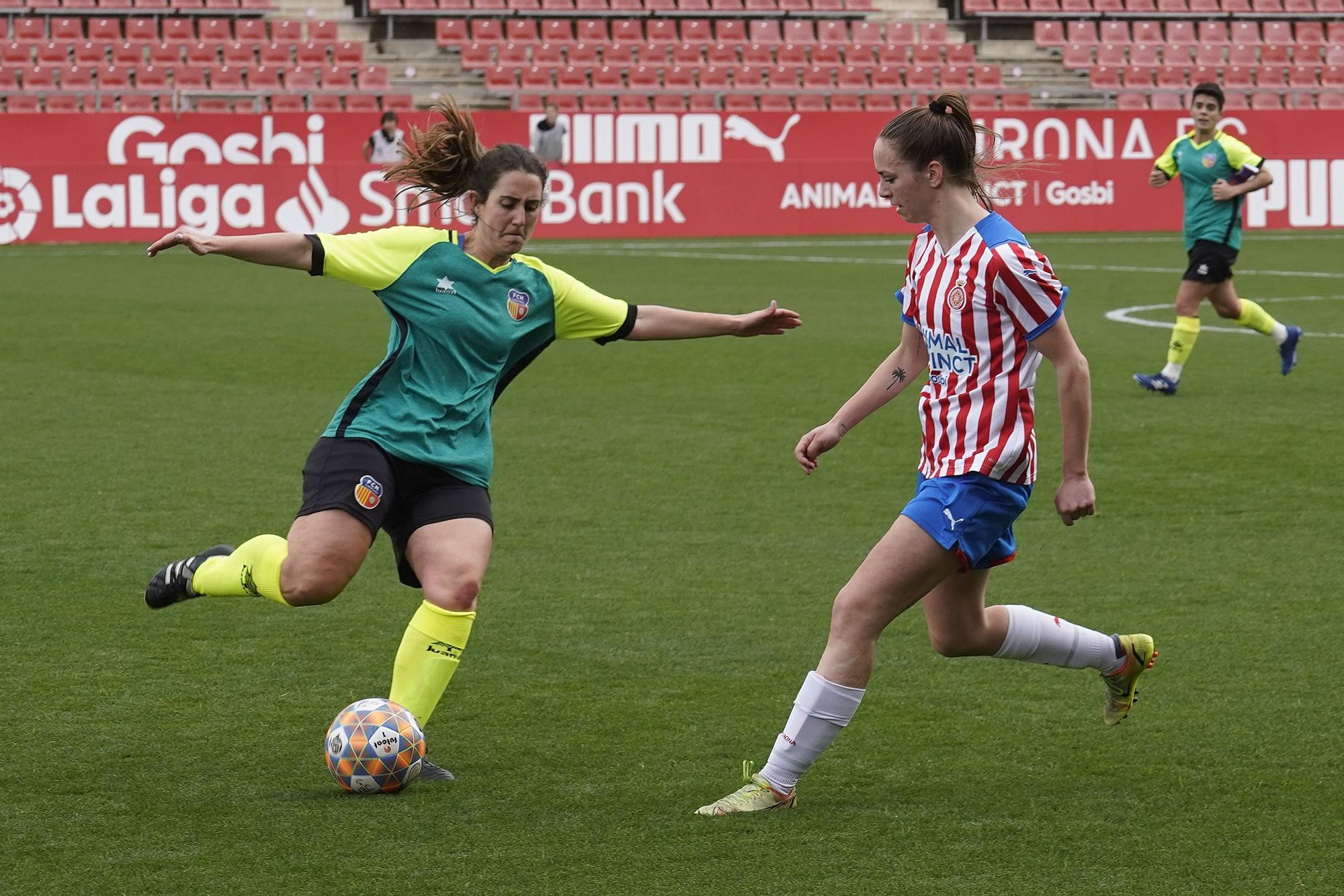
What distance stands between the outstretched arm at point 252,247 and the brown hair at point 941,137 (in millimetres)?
1517

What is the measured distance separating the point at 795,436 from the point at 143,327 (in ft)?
23.9

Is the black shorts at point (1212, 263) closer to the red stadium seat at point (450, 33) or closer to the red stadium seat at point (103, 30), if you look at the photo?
the red stadium seat at point (450, 33)

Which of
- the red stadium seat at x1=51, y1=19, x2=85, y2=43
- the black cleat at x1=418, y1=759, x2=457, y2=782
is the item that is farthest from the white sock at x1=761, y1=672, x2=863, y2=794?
the red stadium seat at x1=51, y1=19, x2=85, y2=43

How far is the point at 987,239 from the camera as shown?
4.47 metres

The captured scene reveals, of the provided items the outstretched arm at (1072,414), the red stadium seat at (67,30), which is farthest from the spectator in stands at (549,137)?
the outstretched arm at (1072,414)

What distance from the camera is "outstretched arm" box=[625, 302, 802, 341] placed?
5246 mm

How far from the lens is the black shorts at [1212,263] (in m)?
12.6

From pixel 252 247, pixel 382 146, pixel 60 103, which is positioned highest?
pixel 60 103

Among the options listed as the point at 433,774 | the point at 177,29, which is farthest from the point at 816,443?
the point at 177,29

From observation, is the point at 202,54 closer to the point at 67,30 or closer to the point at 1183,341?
the point at 67,30

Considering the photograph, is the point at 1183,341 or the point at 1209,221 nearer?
the point at 1183,341

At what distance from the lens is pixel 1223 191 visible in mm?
12539

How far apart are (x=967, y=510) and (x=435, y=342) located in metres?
1.55

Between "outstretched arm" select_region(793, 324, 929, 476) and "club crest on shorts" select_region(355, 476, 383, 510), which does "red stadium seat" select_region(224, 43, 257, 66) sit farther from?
"outstretched arm" select_region(793, 324, 929, 476)
